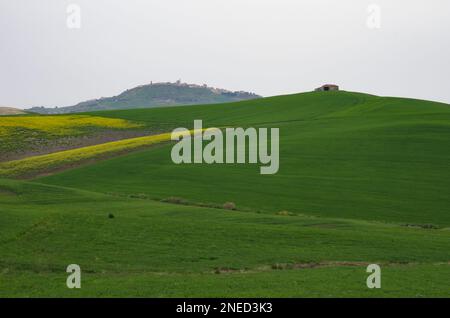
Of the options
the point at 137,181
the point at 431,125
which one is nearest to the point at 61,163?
the point at 137,181

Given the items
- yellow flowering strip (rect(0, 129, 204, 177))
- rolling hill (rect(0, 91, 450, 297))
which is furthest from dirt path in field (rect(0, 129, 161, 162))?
rolling hill (rect(0, 91, 450, 297))

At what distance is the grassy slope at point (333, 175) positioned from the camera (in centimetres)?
3881

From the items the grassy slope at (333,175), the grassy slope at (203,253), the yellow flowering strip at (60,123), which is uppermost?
the yellow flowering strip at (60,123)

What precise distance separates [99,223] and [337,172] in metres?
25.1

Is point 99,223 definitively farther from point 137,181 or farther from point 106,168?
point 106,168

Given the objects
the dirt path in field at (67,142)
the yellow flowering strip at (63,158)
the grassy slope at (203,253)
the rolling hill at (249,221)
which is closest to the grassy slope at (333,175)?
the rolling hill at (249,221)

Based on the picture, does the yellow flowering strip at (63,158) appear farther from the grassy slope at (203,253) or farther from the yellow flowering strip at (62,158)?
the grassy slope at (203,253)

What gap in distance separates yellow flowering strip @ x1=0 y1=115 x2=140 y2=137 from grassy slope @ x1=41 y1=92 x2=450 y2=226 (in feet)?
80.8

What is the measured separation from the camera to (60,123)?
83.8 metres

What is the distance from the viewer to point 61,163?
5572 cm

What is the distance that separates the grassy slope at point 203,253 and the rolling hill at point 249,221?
0.07 metres

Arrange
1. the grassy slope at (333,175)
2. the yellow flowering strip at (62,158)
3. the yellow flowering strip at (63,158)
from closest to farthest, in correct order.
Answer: the grassy slope at (333,175) → the yellow flowering strip at (63,158) → the yellow flowering strip at (62,158)

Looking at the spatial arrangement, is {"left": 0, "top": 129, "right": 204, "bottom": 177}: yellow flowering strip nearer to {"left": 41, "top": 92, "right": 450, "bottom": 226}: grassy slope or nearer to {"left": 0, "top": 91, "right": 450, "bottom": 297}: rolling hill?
{"left": 0, "top": 91, "right": 450, "bottom": 297}: rolling hill

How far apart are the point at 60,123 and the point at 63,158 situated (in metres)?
28.0
